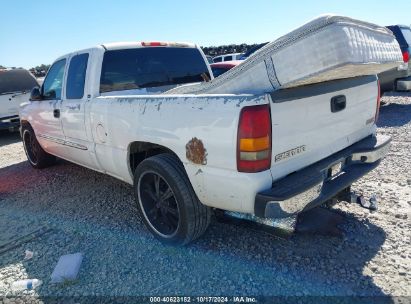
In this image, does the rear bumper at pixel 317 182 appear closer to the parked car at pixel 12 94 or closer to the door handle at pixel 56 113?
the door handle at pixel 56 113

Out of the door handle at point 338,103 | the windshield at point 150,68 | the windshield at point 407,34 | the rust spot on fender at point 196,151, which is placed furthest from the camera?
the windshield at point 407,34

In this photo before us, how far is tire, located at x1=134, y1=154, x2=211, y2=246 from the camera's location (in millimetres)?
2834

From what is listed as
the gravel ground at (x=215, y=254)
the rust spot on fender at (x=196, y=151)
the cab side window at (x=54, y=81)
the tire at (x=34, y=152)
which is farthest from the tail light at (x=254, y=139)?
the tire at (x=34, y=152)

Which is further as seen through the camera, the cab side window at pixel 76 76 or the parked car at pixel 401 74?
the parked car at pixel 401 74

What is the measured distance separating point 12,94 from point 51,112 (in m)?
5.54

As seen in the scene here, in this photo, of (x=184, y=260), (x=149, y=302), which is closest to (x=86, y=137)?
(x=184, y=260)

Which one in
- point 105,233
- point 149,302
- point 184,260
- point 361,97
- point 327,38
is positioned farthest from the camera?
point 105,233

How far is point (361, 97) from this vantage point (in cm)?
319

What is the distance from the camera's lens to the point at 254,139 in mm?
2291

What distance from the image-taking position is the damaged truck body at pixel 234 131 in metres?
2.32

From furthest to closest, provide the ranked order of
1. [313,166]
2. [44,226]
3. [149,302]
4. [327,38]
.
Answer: [44,226] → [313,166] → [149,302] → [327,38]

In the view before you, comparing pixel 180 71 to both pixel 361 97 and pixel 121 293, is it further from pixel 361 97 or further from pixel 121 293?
pixel 121 293

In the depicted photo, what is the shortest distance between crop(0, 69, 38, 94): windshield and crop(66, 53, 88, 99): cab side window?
6093 mm

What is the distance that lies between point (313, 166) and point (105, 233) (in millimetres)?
2156
